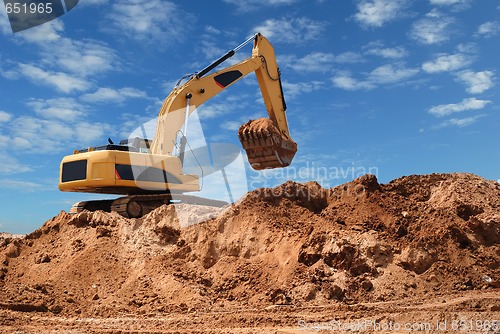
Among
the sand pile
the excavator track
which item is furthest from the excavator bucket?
the sand pile

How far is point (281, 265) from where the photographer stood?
32.3 feet

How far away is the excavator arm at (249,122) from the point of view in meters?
14.4

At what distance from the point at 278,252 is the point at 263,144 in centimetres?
500

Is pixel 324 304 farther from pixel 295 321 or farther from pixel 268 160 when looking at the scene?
pixel 268 160

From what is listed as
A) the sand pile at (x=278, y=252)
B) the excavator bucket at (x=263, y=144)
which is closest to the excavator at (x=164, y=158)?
the excavator bucket at (x=263, y=144)

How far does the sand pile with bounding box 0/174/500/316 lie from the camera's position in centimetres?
914

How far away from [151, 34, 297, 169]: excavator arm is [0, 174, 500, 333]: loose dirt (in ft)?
8.70

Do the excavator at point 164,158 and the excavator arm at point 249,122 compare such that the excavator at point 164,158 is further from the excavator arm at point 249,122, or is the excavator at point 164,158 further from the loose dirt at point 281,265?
the loose dirt at point 281,265

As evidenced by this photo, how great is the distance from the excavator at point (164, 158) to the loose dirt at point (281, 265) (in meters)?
1.19

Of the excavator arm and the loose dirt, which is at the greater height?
the excavator arm

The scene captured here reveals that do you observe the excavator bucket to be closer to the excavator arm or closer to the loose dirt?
the excavator arm

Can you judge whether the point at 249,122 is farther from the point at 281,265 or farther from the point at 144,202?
the point at 281,265

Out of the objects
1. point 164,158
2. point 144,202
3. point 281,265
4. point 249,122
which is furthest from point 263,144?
point 281,265

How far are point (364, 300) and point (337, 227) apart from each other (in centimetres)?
193
